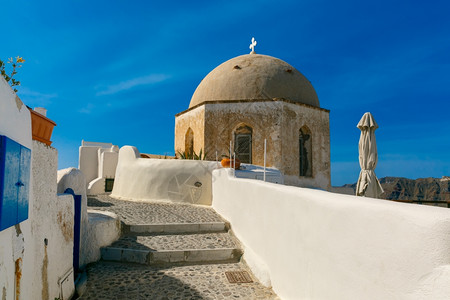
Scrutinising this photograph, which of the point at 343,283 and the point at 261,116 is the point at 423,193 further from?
the point at 343,283

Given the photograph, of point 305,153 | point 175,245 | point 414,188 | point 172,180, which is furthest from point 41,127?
point 414,188

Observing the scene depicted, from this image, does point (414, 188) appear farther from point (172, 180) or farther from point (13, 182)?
point (13, 182)

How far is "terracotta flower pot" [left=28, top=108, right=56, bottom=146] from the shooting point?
342cm

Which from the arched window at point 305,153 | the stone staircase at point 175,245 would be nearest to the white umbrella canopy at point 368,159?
the stone staircase at point 175,245

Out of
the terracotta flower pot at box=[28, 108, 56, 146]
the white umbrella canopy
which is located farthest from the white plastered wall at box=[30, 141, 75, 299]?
the white umbrella canopy

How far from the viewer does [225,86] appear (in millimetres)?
16375

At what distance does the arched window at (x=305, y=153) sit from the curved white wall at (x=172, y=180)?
680cm

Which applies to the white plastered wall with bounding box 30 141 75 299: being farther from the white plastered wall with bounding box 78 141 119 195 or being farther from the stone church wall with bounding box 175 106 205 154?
the white plastered wall with bounding box 78 141 119 195

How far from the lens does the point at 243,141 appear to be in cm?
1575

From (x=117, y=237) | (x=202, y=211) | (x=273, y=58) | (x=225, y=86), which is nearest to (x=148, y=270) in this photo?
(x=117, y=237)

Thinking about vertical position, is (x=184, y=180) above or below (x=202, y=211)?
above

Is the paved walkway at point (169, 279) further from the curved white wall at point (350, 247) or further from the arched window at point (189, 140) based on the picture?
the arched window at point (189, 140)

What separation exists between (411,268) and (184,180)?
9.61m

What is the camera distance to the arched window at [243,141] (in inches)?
616
